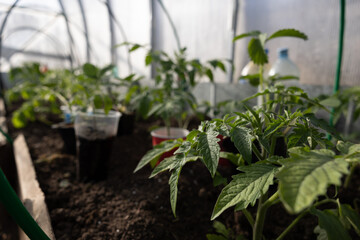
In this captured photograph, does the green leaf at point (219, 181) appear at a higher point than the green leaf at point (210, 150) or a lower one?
lower

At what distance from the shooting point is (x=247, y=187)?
42 cm

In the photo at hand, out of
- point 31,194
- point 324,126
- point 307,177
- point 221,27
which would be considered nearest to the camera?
point 307,177

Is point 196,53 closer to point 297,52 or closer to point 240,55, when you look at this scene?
point 240,55

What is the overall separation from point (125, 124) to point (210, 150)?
1.39 m

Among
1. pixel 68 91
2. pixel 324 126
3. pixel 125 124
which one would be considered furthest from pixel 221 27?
pixel 324 126

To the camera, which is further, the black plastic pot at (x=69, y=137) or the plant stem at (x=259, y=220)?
the black plastic pot at (x=69, y=137)

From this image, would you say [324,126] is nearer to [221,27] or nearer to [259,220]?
[259,220]

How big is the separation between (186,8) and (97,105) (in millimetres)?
1920

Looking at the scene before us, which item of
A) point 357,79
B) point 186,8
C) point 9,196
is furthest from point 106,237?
point 186,8

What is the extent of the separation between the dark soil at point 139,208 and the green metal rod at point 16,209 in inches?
8.9

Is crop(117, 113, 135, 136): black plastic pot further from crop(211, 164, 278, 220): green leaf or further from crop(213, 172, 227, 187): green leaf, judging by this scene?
crop(211, 164, 278, 220): green leaf

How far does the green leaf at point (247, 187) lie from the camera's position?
40 cm

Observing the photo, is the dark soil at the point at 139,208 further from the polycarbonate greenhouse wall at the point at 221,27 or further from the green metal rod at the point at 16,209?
the polycarbonate greenhouse wall at the point at 221,27

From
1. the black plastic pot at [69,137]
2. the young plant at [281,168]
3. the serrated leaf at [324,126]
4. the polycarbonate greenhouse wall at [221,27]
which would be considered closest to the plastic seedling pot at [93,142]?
the black plastic pot at [69,137]
